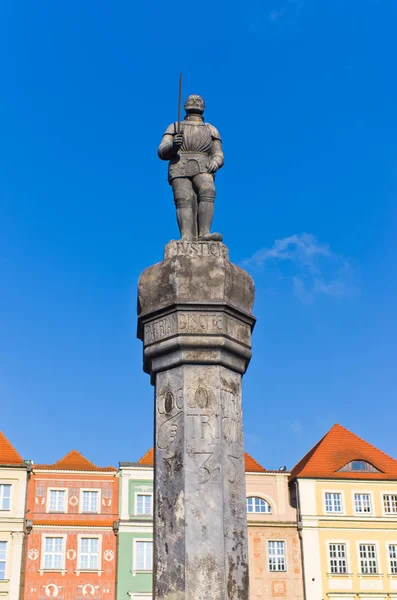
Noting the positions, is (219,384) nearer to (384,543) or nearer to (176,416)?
(176,416)

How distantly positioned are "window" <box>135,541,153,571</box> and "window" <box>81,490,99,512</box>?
2.83 m

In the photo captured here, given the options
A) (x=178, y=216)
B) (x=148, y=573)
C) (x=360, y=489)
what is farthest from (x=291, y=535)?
(x=178, y=216)

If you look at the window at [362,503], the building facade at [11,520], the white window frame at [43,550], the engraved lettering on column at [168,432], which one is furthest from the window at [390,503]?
the engraved lettering on column at [168,432]

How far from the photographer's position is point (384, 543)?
42.0 metres

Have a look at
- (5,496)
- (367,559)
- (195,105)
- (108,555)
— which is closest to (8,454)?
(5,496)

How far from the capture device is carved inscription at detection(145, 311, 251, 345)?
24.6 feet

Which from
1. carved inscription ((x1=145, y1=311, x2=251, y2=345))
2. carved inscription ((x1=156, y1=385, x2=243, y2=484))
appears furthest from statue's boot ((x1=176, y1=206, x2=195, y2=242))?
carved inscription ((x1=156, y1=385, x2=243, y2=484))

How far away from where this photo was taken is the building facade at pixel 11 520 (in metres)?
38.2

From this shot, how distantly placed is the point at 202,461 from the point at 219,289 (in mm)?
1636

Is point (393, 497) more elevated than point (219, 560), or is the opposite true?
point (393, 497)

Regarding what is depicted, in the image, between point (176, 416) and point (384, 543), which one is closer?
point (176, 416)

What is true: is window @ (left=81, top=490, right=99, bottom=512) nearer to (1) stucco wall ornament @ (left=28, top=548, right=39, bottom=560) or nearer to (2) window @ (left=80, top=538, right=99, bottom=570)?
(2) window @ (left=80, top=538, right=99, bottom=570)

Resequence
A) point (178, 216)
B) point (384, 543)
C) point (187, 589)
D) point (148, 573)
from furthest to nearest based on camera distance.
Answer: point (384, 543)
point (148, 573)
point (178, 216)
point (187, 589)

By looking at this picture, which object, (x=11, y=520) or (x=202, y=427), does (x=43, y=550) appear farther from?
(x=202, y=427)
